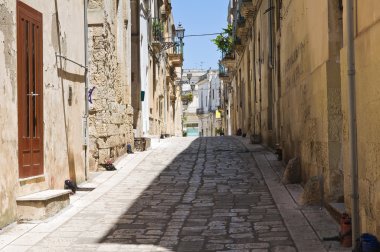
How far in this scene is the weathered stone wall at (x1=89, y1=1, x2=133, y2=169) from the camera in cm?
1280

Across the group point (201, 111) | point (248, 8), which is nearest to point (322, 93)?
point (248, 8)

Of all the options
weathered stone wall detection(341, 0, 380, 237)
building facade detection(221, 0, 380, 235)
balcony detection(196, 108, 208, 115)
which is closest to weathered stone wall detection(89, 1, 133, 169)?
building facade detection(221, 0, 380, 235)

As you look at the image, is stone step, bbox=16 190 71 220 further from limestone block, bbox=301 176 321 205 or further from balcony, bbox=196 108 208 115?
balcony, bbox=196 108 208 115

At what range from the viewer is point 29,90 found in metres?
8.12

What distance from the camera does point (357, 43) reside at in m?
5.52

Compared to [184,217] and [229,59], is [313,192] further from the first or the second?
[229,59]

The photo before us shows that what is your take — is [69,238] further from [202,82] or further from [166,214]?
[202,82]

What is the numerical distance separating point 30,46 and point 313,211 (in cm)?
474

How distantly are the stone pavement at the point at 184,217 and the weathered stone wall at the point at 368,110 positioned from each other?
843 mm

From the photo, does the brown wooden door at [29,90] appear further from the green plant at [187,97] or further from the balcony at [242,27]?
the green plant at [187,97]

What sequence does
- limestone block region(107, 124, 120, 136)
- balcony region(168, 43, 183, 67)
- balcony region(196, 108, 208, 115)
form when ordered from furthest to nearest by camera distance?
1. balcony region(196, 108, 208, 115)
2. balcony region(168, 43, 183, 67)
3. limestone block region(107, 124, 120, 136)

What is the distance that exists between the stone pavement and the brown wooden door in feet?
3.11

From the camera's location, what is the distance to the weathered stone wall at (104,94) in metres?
12.8

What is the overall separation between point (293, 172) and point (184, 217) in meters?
3.05
